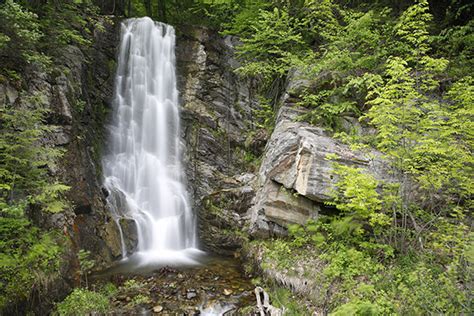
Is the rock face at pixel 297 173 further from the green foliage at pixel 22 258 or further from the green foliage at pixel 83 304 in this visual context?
the green foliage at pixel 22 258

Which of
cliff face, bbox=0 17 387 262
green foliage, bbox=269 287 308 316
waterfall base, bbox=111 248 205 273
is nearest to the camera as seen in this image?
green foliage, bbox=269 287 308 316

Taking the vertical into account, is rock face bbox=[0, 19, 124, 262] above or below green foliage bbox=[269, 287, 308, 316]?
above

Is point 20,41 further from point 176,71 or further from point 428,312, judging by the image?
point 428,312

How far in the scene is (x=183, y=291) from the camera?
7.24 meters

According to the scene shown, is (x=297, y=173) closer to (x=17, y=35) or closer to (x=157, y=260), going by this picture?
(x=157, y=260)

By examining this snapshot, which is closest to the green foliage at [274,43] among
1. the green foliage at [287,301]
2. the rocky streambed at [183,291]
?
the rocky streambed at [183,291]

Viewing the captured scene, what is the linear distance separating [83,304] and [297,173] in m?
5.74

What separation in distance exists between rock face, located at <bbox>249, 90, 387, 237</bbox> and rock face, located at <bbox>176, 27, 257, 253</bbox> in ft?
4.39

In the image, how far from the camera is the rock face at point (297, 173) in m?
7.31

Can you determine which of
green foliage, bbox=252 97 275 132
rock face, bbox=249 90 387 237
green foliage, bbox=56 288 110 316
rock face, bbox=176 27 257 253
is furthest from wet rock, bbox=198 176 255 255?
green foliage, bbox=56 288 110 316

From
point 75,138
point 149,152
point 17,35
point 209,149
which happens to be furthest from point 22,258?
point 209,149

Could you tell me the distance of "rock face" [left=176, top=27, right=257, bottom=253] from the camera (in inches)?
402

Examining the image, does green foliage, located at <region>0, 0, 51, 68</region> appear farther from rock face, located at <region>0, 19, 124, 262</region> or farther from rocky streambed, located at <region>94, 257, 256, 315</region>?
rocky streambed, located at <region>94, 257, 256, 315</region>

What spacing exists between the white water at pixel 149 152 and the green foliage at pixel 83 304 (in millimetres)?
2387
